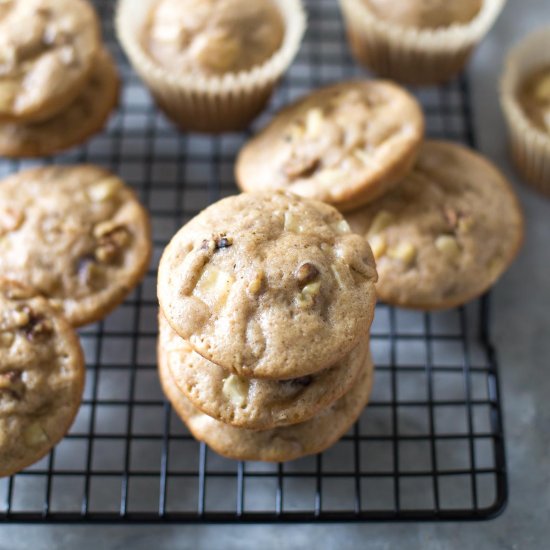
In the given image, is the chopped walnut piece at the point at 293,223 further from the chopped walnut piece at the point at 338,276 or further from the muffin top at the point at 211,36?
the muffin top at the point at 211,36

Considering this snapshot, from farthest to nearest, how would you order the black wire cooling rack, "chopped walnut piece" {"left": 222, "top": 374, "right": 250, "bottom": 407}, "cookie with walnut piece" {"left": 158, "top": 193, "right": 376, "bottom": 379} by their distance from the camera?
1. the black wire cooling rack
2. "chopped walnut piece" {"left": 222, "top": 374, "right": 250, "bottom": 407}
3. "cookie with walnut piece" {"left": 158, "top": 193, "right": 376, "bottom": 379}

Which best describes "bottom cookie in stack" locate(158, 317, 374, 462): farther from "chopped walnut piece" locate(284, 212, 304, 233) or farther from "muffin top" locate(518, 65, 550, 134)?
"muffin top" locate(518, 65, 550, 134)

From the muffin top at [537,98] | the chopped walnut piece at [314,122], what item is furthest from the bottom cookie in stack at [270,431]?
the muffin top at [537,98]

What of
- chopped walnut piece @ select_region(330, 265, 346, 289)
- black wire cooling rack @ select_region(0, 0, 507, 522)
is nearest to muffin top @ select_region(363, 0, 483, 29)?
black wire cooling rack @ select_region(0, 0, 507, 522)

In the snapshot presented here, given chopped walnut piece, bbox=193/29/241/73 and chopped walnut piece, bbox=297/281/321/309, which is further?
chopped walnut piece, bbox=193/29/241/73

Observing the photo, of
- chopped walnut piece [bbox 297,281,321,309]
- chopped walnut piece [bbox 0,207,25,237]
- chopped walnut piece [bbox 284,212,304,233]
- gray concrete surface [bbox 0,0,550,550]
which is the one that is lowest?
gray concrete surface [bbox 0,0,550,550]

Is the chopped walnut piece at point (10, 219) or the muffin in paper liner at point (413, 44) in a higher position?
Answer: the muffin in paper liner at point (413, 44)

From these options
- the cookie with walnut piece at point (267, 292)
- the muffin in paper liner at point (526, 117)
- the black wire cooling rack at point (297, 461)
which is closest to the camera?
the cookie with walnut piece at point (267, 292)

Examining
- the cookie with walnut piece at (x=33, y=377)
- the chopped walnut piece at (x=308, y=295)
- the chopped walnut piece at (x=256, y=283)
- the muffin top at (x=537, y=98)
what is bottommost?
the cookie with walnut piece at (x=33, y=377)

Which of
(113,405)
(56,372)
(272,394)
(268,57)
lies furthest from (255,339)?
(268,57)
